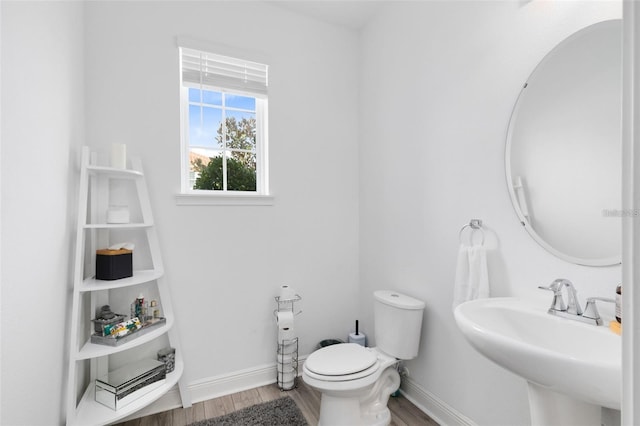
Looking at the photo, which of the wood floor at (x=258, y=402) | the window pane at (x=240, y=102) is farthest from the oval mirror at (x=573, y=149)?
the window pane at (x=240, y=102)

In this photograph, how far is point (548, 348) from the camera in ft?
3.60

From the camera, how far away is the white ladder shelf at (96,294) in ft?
5.01

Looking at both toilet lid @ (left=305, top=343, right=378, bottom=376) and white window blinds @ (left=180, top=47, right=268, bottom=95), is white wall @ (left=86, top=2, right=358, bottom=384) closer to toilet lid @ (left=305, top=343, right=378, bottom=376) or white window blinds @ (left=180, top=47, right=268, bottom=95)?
white window blinds @ (left=180, top=47, right=268, bottom=95)

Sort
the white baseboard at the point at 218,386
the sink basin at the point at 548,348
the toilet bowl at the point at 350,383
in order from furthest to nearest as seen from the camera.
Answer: the white baseboard at the point at 218,386 < the toilet bowl at the point at 350,383 < the sink basin at the point at 548,348

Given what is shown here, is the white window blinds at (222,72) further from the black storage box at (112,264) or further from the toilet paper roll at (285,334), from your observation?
the toilet paper roll at (285,334)

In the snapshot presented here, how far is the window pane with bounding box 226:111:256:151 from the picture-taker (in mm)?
2296

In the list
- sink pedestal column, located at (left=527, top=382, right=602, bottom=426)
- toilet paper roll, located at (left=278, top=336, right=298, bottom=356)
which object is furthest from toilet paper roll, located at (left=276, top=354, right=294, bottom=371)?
sink pedestal column, located at (left=527, top=382, right=602, bottom=426)

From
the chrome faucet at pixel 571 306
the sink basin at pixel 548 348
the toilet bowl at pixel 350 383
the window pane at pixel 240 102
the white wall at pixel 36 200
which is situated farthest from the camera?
the window pane at pixel 240 102

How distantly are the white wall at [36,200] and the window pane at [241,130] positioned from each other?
89cm

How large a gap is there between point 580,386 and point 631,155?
772mm

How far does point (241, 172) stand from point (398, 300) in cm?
134

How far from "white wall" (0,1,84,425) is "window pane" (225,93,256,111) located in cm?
87

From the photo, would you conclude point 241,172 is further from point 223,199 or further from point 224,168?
point 223,199

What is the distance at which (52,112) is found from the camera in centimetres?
133
